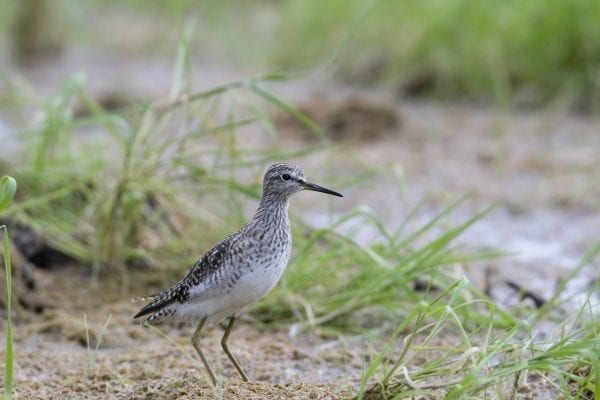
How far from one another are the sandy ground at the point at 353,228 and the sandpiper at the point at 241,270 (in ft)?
0.65

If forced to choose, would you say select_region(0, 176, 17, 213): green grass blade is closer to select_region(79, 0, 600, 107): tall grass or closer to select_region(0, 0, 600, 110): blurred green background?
select_region(0, 0, 600, 110): blurred green background

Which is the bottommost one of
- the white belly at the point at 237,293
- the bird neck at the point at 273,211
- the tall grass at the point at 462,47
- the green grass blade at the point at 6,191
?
the white belly at the point at 237,293

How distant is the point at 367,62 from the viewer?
453 inches

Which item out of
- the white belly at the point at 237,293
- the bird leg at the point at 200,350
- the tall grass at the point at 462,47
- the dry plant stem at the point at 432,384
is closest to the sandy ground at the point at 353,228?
the bird leg at the point at 200,350

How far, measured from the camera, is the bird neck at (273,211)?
454 cm

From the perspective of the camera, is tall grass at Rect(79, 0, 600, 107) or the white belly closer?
the white belly

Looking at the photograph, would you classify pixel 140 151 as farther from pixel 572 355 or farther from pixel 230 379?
pixel 572 355

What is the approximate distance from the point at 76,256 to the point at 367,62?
597 cm

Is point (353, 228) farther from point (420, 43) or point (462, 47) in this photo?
point (420, 43)

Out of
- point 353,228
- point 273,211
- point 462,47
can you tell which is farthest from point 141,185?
point 462,47

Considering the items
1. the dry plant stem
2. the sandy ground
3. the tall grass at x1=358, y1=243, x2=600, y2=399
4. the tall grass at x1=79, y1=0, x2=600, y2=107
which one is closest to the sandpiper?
the sandy ground

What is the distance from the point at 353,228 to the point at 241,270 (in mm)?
2202

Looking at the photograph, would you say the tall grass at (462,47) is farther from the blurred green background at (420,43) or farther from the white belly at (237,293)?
the white belly at (237,293)

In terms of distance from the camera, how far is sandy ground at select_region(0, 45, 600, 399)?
15.1 feet
